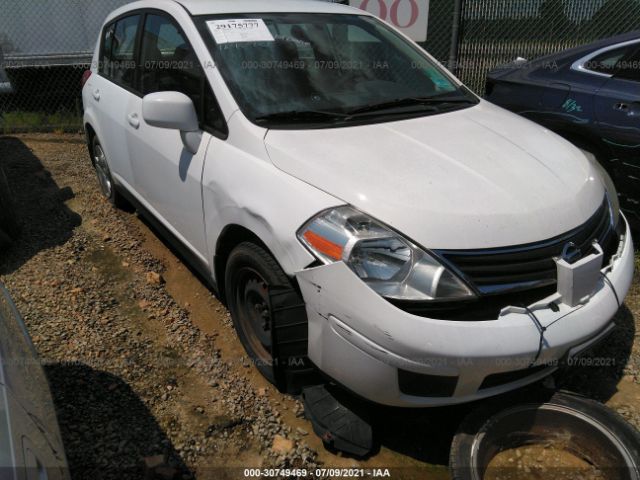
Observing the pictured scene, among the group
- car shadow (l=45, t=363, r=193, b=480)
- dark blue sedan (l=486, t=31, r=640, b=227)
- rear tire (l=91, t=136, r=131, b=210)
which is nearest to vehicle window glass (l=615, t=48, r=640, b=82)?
dark blue sedan (l=486, t=31, r=640, b=227)

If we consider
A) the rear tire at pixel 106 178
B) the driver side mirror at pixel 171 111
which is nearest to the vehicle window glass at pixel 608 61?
the driver side mirror at pixel 171 111

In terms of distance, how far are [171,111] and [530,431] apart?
224 centimetres

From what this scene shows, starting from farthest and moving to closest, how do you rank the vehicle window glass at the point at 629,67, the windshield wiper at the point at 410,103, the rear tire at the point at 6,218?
the rear tire at the point at 6,218, the vehicle window glass at the point at 629,67, the windshield wiper at the point at 410,103

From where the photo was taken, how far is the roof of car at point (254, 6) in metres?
3.09

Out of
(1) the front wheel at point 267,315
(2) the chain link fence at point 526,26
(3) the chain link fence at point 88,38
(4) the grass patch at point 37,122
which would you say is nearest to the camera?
(1) the front wheel at point 267,315

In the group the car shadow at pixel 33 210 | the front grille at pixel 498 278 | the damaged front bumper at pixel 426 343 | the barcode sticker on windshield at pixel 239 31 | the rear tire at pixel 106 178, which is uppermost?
the barcode sticker on windshield at pixel 239 31

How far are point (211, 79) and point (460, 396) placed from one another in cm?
191

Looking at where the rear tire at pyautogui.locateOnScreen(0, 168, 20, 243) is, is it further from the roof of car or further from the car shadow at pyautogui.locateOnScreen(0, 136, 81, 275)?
the roof of car

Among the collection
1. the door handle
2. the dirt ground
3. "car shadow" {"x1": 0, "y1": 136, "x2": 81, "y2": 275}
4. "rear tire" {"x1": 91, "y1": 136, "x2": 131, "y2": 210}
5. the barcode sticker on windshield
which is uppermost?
the barcode sticker on windshield

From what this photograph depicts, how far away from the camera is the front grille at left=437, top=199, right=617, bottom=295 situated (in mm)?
1994

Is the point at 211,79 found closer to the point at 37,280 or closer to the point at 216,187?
the point at 216,187

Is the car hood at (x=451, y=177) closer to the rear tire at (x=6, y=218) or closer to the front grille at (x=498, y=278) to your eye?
the front grille at (x=498, y=278)

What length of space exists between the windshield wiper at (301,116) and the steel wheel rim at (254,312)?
28.6 inches

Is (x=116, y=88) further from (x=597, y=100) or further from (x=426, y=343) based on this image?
(x=597, y=100)
